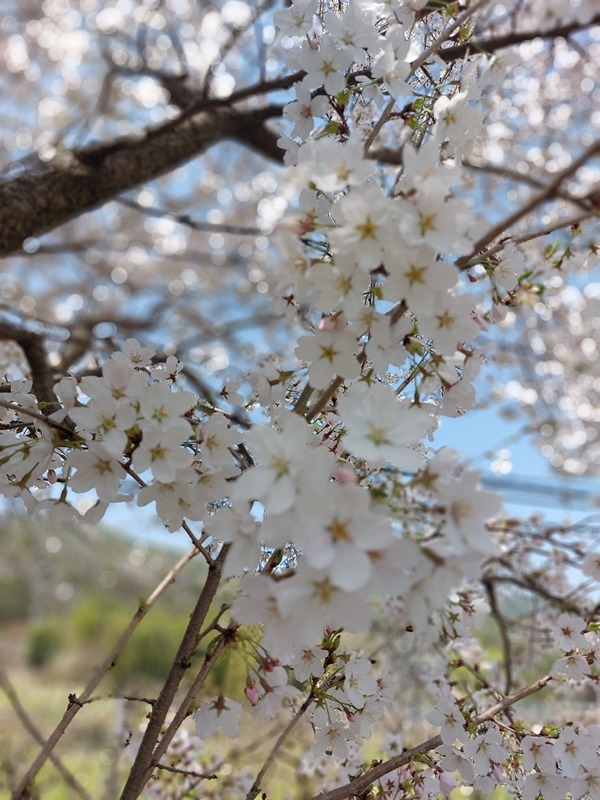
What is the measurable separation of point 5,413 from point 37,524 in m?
4.12

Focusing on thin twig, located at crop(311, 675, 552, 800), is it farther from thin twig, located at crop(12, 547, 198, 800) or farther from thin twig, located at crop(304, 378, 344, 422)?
thin twig, located at crop(304, 378, 344, 422)

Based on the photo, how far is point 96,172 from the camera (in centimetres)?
175

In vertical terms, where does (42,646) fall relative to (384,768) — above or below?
above

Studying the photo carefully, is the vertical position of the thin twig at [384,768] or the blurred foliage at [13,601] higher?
the blurred foliage at [13,601]

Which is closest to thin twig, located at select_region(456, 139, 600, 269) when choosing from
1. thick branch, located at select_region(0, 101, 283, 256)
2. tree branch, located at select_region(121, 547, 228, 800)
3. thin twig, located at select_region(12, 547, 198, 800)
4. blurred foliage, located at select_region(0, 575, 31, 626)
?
tree branch, located at select_region(121, 547, 228, 800)

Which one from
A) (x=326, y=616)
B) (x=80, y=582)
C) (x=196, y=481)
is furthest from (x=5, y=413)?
(x=80, y=582)

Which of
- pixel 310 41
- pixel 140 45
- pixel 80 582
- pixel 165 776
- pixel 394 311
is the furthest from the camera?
pixel 80 582

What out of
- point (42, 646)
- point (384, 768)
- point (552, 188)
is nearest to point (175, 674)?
point (384, 768)

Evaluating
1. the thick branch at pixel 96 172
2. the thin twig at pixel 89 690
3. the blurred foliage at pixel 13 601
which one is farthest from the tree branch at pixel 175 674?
the blurred foliage at pixel 13 601

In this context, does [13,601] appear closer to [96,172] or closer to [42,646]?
[42,646]

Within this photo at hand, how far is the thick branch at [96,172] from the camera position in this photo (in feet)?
5.11

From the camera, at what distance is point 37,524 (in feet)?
14.6

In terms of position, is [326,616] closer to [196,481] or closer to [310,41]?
[196,481]

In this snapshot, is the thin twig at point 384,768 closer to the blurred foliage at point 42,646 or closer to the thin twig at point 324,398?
the thin twig at point 324,398
